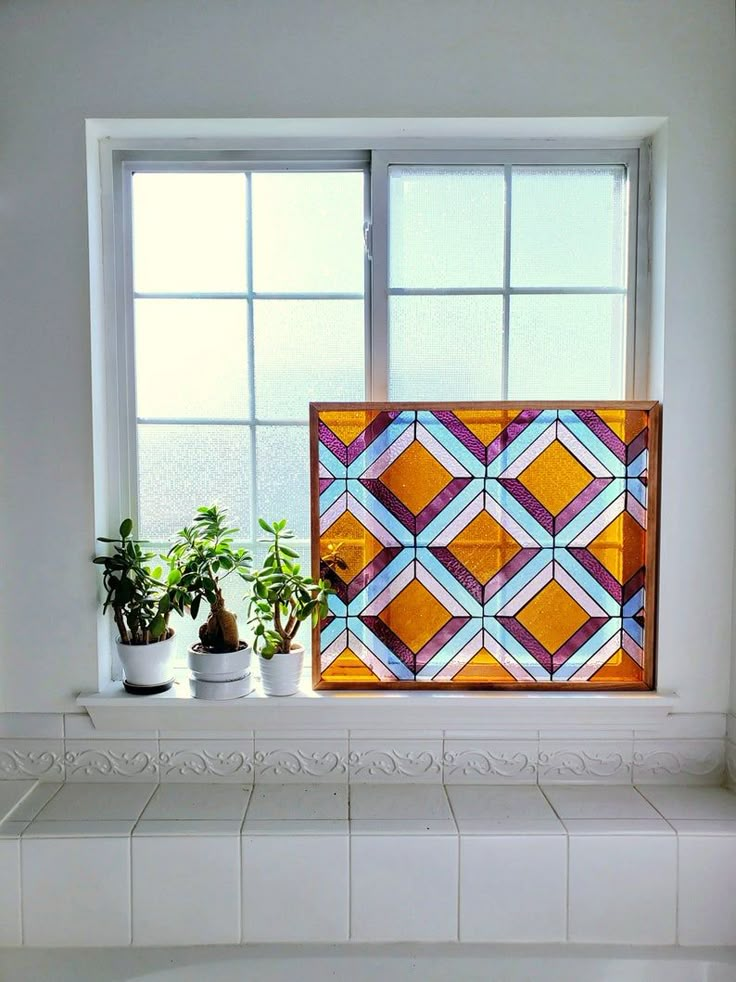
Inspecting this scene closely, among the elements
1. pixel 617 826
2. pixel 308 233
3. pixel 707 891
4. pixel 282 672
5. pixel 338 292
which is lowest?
pixel 707 891

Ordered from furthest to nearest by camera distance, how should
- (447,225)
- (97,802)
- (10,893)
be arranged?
(447,225), (97,802), (10,893)

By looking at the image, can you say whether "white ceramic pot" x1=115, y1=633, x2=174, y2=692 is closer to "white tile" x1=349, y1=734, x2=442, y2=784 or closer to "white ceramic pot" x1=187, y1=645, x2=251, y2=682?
"white ceramic pot" x1=187, y1=645, x2=251, y2=682

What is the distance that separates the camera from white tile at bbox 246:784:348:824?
1.31m

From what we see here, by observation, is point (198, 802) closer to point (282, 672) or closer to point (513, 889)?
point (282, 672)

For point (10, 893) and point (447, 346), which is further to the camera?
point (447, 346)

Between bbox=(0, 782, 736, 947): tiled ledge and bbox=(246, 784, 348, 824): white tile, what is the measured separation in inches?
1.7

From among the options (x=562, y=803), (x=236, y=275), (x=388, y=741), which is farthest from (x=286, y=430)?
(x=562, y=803)

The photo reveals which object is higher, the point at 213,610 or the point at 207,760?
the point at 213,610

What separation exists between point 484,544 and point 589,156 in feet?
2.75

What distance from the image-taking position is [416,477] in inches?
55.9

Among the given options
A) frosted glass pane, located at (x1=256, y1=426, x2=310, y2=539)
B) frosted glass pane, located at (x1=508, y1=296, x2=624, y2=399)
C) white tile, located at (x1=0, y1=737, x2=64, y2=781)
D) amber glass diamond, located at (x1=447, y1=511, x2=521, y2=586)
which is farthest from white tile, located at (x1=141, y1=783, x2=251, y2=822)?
frosted glass pane, located at (x1=508, y1=296, x2=624, y2=399)

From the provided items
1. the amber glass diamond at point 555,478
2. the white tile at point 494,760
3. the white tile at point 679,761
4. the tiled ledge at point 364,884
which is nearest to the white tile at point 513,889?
the tiled ledge at point 364,884

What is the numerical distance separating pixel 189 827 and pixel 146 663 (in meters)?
0.32

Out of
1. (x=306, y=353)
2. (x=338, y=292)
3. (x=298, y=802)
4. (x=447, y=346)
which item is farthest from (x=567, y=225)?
(x=298, y=802)
